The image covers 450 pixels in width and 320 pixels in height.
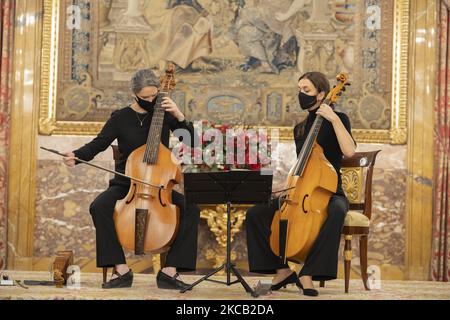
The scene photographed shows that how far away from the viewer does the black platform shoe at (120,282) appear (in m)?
4.41

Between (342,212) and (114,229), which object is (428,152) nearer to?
(342,212)

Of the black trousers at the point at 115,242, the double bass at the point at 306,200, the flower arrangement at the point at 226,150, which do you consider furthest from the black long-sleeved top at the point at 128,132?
the double bass at the point at 306,200

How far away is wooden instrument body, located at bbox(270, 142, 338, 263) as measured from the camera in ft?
13.5

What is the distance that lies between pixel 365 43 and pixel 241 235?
2035 mm

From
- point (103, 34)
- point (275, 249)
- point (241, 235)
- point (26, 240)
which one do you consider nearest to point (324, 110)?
point (275, 249)

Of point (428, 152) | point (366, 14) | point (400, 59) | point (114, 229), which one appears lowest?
point (114, 229)

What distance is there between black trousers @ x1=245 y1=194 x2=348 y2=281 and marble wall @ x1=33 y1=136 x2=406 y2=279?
1.52 metres

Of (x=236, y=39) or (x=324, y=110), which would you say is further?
(x=236, y=39)

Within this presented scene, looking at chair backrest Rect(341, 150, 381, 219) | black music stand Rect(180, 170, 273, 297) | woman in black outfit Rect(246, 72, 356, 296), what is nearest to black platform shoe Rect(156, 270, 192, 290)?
black music stand Rect(180, 170, 273, 297)

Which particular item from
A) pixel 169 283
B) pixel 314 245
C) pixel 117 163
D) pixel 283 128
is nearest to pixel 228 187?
pixel 314 245

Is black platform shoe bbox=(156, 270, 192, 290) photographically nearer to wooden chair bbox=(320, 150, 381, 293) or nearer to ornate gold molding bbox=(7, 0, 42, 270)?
wooden chair bbox=(320, 150, 381, 293)

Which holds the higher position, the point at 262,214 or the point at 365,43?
the point at 365,43

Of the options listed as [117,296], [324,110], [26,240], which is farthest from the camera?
[26,240]

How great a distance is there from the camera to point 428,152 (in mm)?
6121
